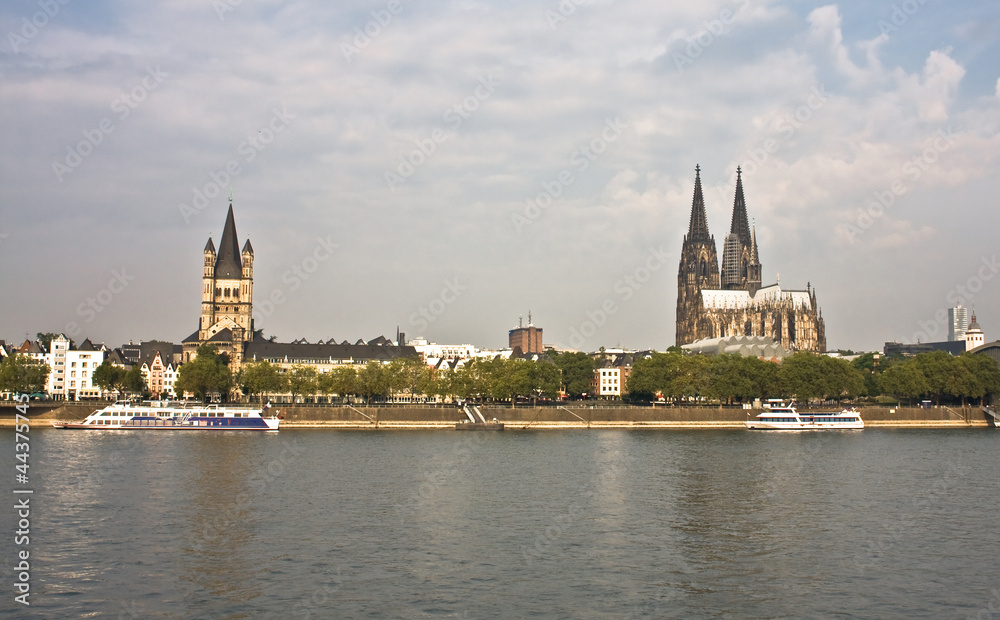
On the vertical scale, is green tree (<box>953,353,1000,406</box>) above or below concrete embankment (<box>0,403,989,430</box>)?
above

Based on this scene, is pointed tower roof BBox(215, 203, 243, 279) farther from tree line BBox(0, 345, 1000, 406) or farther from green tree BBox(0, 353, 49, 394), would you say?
green tree BBox(0, 353, 49, 394)

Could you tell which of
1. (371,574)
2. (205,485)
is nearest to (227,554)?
(371,574)

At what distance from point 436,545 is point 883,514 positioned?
20726 mm

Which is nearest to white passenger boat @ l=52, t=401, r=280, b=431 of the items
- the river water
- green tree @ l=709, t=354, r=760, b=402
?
the river water

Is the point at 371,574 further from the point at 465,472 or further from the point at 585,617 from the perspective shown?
the point at 465,472

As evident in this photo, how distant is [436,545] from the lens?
34.6m

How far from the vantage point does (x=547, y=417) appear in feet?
363

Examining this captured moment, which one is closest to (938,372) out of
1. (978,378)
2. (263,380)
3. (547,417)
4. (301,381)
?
(978,378)

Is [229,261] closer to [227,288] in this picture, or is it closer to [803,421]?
[227,288]

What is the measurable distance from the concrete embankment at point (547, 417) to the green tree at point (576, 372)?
2305 cm

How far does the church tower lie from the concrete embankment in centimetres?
4796

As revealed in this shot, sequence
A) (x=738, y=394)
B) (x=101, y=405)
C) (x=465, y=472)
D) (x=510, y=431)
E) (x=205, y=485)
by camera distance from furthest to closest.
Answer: (x=738, y=394) < (x=101, y=405) < (x=510, y=431) < (x=465, y=472) < (x=205, y=485)

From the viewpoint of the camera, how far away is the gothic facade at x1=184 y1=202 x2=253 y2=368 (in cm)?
15838

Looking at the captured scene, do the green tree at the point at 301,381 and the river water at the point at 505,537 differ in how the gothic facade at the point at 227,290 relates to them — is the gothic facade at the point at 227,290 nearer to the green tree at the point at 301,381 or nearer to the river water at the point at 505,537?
the green tree at the point at 301,381
